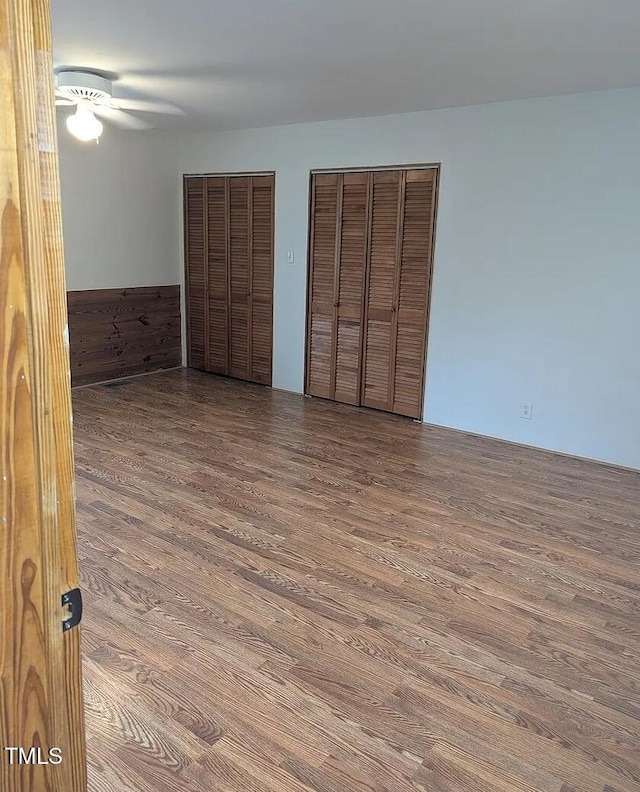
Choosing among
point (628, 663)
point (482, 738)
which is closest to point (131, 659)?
point (482, 738)

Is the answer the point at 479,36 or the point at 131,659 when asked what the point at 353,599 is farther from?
the point at 479,36

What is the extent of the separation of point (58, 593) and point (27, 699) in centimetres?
12

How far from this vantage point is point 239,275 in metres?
5.82

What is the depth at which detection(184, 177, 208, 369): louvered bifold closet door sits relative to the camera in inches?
234

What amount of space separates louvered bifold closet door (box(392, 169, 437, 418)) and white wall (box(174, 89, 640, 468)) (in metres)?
0.10

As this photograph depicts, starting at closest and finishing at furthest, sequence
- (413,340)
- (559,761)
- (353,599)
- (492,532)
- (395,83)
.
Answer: (559,761) → (353,599) → (492,532) → (395,83) → (413,340)

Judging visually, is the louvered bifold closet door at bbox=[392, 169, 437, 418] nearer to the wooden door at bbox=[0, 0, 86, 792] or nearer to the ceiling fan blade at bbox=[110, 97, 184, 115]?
the ceiling fan blade at bbox=[110, 97, 184, 115]

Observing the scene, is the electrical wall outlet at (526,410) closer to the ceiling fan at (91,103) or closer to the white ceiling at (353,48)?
the white ceiling at (353,48)

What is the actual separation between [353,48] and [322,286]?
7.88 feet

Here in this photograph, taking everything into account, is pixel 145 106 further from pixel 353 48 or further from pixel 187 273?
pixel 353 48

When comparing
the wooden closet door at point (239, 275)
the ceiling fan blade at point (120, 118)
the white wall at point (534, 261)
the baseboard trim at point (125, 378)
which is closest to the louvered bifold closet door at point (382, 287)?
the white wall at point (534, 261)

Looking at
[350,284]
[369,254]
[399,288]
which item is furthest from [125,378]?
[399,288]

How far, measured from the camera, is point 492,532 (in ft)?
10.2

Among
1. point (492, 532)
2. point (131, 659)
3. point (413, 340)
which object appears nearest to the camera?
point (131, 659)
